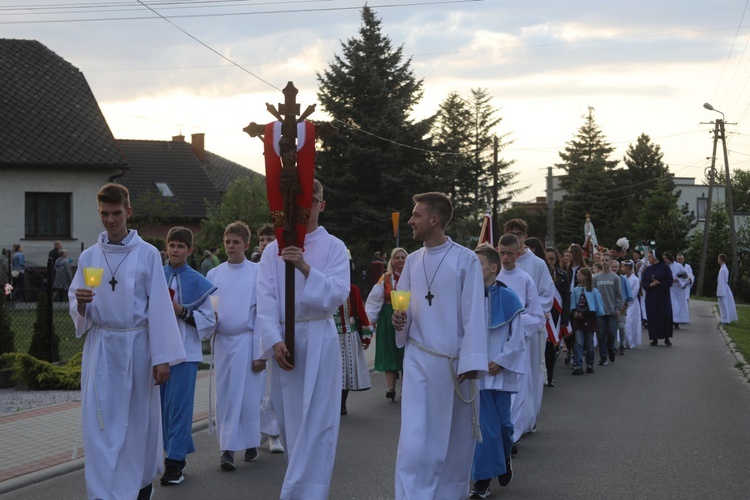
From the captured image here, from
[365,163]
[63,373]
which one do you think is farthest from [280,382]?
[365,163]

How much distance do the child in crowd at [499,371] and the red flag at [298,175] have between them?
181 cm

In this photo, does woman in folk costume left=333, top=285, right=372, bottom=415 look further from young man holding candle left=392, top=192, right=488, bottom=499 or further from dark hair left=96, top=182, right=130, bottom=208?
dark hair left=96, top=182, right=130, bottom=208

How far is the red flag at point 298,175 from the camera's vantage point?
6.41 m

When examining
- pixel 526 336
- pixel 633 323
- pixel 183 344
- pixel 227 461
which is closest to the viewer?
pixel 183 344

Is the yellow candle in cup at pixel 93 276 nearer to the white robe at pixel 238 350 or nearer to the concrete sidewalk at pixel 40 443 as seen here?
the concrete sidewalk at pixel 40 443

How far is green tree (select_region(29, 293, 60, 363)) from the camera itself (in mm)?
14992

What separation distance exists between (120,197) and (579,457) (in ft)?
15.8

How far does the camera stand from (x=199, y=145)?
65750 mm

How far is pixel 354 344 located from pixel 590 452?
3.06m

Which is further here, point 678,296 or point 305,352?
point 678,296

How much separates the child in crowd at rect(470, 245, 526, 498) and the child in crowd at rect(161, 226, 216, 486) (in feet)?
7.61

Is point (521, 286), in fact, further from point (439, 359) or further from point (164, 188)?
point (164, 188)

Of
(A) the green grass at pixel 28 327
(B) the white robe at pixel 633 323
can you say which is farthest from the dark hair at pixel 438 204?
(B) the white robe at pixel 633 323

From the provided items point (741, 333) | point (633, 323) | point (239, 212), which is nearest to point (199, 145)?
point (239, 212)
